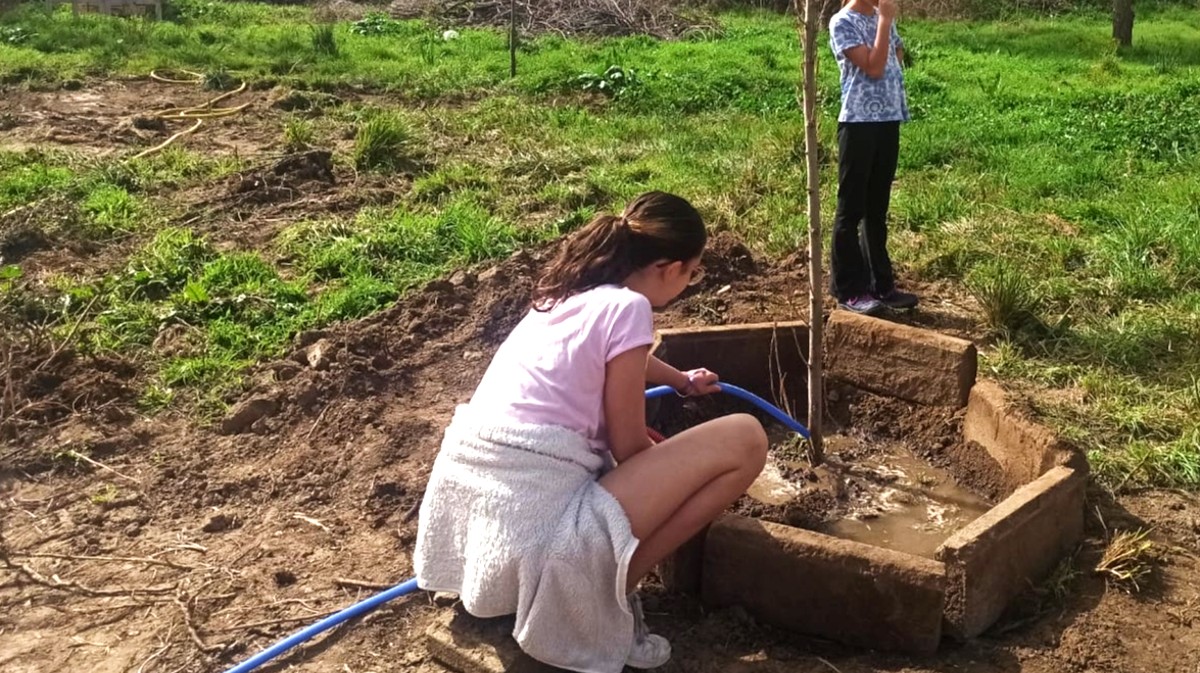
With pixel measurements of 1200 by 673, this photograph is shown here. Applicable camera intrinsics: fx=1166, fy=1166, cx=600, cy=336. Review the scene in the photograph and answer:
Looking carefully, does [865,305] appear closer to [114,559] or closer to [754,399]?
[754,399]

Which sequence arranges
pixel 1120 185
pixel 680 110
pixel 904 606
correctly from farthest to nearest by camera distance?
pixel 680 110, pixel 1120 185, pixel 904 606

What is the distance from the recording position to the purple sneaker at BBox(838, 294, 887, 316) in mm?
4895

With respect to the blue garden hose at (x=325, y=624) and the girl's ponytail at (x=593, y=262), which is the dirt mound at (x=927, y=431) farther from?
the blue garden hose at (x=325, y=624)

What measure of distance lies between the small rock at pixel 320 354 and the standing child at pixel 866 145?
2.16 meters

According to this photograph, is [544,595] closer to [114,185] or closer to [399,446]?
[399,446]

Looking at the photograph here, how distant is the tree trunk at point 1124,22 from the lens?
13977 millimetres

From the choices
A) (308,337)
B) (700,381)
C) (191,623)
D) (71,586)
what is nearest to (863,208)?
(700,381)

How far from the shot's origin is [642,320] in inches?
108

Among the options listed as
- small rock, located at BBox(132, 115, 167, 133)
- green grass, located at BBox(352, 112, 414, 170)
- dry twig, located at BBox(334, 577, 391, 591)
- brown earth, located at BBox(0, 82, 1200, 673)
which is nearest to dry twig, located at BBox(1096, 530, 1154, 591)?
brown earth, located at BBox(0, 82, 1200, 673)

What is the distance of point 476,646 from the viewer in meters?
2.82

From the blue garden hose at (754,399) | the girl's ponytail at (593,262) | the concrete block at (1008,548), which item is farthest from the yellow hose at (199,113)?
the concrete block at (1008,548)

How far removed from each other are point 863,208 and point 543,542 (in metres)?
2.72

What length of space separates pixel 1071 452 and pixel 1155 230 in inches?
114

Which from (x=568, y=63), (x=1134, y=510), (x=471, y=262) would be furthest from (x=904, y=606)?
(x=568, y=63)
